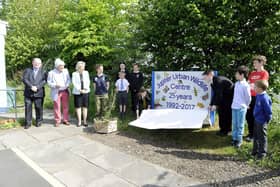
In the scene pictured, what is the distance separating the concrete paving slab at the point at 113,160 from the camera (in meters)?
4.98

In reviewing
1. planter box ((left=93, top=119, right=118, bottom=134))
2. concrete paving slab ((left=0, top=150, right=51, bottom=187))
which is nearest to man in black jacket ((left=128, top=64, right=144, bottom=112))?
planter box ((left=93, top=119, right=118, bottom=134))

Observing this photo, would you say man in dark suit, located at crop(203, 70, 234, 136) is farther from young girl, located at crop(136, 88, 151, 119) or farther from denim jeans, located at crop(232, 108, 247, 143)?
young girl, located at crop(136, 88, 151, 119)

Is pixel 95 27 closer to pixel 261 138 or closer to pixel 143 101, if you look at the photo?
pixel 143 101

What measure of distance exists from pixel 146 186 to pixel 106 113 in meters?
3.46

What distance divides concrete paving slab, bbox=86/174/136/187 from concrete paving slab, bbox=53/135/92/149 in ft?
5.79

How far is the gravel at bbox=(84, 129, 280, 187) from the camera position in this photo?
4332 millimetres

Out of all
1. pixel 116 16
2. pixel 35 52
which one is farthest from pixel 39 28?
pixel 116 16

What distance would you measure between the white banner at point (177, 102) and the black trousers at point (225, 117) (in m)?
0.30

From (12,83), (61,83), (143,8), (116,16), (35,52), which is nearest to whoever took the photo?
(61,83)

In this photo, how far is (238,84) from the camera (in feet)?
18.2

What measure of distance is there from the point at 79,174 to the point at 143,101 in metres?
3.31

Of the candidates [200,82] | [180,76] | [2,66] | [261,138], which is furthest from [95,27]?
[261,138]

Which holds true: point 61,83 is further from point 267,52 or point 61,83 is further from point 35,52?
point 35,52

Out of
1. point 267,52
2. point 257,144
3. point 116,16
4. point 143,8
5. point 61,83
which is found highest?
point 116,16
